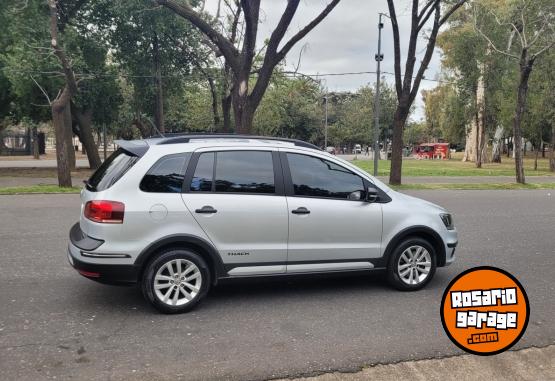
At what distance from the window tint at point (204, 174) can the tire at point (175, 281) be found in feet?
2.04

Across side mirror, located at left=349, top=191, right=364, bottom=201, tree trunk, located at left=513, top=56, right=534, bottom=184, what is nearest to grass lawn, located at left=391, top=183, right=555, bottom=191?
tree trunk, located at left=513, top=56, right=534, bottom=184

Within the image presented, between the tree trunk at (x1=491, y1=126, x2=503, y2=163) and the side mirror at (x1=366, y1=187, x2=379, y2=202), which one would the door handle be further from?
the tree trunk at (x1=491, y1=126, x2=503, y2=163)

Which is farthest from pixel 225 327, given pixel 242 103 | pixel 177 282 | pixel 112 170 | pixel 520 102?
pixel 520 102

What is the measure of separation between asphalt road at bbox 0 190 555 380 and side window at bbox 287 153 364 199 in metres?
1.14

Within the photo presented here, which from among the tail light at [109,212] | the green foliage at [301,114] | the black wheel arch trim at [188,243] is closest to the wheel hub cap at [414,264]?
the black wheel arch trim at [188,243]

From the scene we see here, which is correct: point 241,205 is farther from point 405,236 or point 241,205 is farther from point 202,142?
point 405,236

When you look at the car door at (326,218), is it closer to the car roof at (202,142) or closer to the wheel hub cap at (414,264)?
the car roof at (202,142)

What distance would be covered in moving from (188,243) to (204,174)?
69 cm

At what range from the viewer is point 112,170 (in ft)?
16.4

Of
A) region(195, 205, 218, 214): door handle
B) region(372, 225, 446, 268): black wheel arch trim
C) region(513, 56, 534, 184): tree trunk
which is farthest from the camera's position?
region(513, 56, 534, 184): tree trunk

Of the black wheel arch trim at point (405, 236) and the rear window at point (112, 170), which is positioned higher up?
the rear window at point (112, 170)

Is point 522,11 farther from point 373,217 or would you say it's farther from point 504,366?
point 504,366

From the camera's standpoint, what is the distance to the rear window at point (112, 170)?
481 cm

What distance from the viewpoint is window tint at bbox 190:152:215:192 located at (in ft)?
16.0
